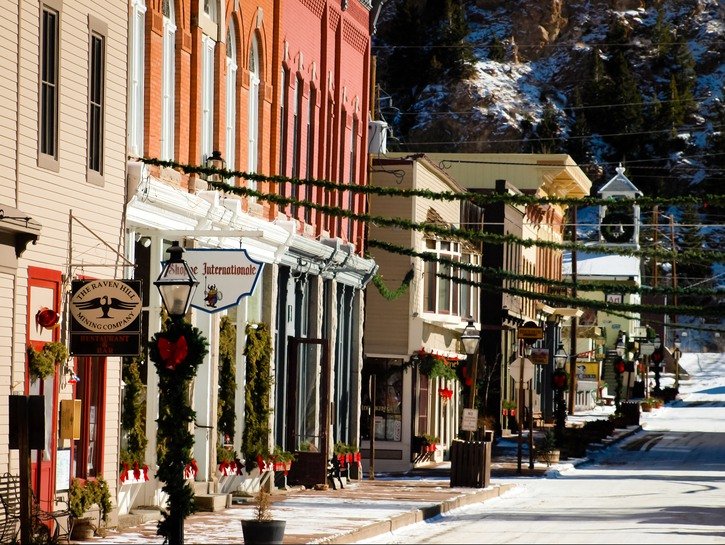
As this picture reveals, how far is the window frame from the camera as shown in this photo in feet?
64.1

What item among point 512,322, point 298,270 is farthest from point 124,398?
point 512,322

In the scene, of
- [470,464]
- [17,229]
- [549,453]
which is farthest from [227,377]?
[549,453]

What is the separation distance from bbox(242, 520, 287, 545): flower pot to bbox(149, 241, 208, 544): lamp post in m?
0.85

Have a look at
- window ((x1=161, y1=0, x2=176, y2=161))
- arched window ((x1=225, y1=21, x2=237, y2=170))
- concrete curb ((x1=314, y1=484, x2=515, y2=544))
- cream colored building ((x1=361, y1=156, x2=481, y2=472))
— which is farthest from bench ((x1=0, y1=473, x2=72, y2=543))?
cream colored building ((x1=361, y1=156, x2=481, y2=472))

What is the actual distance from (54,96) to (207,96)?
23.3ft

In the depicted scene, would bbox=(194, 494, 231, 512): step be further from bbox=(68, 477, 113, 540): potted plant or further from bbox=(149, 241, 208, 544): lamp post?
bbox=(149, 241, 208, 544): lamp post

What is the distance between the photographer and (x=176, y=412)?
17.6 m

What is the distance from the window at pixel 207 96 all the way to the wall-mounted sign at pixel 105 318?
22.7ft

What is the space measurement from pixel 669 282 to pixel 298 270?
13883 centimetres

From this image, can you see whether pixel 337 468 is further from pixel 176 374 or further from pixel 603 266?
pixel 603 266

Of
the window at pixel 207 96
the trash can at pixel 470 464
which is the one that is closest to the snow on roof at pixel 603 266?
the trash can at pixel 470 464

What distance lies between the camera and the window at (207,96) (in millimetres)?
26578

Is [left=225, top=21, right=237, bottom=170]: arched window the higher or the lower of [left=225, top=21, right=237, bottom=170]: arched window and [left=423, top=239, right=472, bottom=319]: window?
the higher

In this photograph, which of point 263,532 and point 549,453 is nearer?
point 263,532
